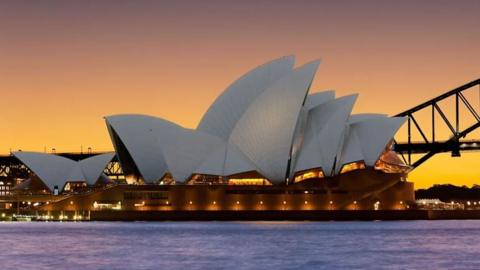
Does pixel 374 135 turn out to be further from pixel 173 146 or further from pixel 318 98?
pixel 173 146

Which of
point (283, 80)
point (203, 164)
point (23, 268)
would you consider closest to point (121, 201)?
point (203, 164)

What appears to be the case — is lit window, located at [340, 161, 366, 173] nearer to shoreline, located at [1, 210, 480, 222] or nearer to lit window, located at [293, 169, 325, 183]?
lit window, located at [293, 169, 325, 183]

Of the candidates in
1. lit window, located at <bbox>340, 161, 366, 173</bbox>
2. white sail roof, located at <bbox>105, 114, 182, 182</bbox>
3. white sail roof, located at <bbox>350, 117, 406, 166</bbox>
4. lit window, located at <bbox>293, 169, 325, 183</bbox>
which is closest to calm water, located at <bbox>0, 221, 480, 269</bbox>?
white sail roof, located at <bbox>350, 117, 406, 166</bbox>

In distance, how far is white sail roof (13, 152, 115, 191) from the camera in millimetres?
133875

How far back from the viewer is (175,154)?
117 metres

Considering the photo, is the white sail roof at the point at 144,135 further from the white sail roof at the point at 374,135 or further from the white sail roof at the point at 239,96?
the white sail roof at the point at 374,135

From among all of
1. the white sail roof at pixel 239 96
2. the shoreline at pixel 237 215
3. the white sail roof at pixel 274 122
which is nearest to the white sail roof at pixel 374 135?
the white sail roof at pixel 274 122

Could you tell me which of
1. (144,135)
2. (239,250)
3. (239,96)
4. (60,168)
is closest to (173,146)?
(144,135)

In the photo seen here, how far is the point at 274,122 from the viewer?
353 ft

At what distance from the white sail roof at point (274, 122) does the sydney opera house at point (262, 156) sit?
0.35ft

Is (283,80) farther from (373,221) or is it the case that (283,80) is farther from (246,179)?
(373,221)

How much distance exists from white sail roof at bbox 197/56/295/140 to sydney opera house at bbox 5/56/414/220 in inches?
→ 4.9

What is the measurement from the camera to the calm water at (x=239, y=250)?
5425 centimetres

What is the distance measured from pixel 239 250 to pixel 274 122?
44.7 meters
